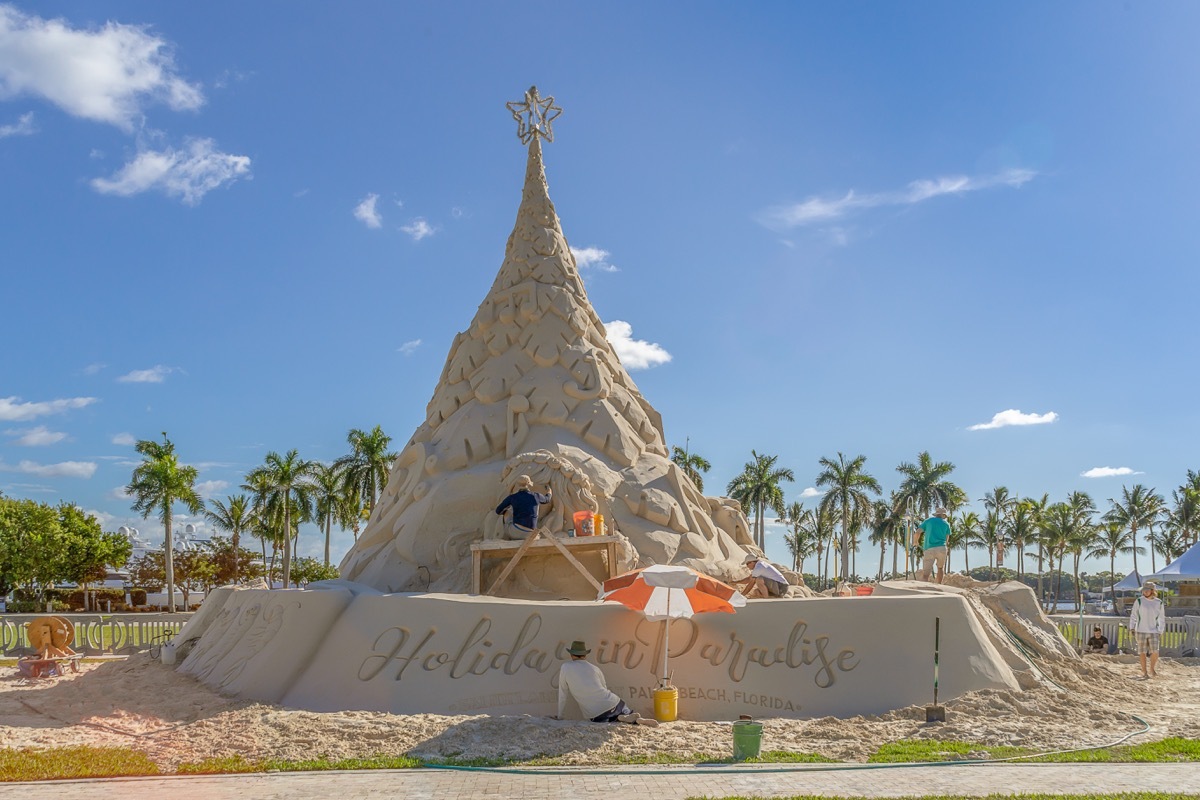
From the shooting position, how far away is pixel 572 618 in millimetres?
10062

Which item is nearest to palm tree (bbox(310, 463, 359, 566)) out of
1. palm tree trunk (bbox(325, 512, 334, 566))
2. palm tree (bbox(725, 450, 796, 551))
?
palm tree trunk (bbox(325, 512, 334, 566))

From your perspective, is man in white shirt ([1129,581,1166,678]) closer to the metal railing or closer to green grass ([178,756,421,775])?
green grass ([178,756,421,775])

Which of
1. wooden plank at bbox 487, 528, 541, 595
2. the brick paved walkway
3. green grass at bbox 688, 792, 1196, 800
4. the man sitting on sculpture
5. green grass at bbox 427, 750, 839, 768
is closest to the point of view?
green grass at bbox 688, 792, 1196, 800

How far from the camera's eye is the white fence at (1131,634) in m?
17.7

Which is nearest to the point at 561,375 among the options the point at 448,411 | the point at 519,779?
the point at 448,411

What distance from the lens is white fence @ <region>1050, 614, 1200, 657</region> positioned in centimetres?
1772

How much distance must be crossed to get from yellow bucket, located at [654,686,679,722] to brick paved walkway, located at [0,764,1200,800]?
86.6 inches

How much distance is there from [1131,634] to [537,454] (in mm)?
12329

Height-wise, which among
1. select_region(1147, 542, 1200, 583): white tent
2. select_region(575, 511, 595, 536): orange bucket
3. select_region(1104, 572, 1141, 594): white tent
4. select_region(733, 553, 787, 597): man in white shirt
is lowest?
select_region(1104, 572, 1141, 594): white tent

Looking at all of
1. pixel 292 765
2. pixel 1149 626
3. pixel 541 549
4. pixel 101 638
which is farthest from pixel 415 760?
pixel 101 638

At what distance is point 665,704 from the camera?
8.85 meters

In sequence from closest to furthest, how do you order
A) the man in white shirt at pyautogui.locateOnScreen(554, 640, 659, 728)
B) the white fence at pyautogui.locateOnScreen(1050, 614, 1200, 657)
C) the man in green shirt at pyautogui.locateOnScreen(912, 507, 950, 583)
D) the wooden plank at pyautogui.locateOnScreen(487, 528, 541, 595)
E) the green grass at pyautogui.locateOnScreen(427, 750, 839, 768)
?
the green grass at pyautogui.locateOnScreen(427, 750, 839, 768) → the man in white shirt at pyautogui.locateOnScreen(554, 640, 659, 728) → the wooden plank at pyautogui.locateOnScreen(487, 528, 541, 595) → the man in green shirt at pyautogui.locateOnScreen(912, 507, 950, 583) → the white fence at pyautogui.locateOnScreen(1050, 614, 1200, 657)

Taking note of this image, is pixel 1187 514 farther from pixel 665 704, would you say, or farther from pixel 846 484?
pixel 665 704

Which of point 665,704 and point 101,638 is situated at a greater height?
point 665,704
